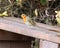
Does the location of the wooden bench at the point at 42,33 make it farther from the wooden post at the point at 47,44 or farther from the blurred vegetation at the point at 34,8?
the blurred vegetation at the point at 34,8

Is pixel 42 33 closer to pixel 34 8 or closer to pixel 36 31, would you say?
pixel 36 31

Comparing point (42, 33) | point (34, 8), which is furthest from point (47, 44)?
point (34, 8)

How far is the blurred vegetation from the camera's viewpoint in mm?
2121

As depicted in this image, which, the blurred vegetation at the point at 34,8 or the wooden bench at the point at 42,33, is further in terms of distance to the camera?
the blurred vegetation at the point at 34,8

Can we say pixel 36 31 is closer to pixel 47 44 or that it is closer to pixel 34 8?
pixel 47 44

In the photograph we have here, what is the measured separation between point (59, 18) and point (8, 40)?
1.34 ft

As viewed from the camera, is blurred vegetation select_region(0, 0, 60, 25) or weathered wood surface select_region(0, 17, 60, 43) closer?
weathered wood surface select_region(0, 17, 60, 43)

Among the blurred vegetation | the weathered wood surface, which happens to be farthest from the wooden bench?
the blurred vegetation

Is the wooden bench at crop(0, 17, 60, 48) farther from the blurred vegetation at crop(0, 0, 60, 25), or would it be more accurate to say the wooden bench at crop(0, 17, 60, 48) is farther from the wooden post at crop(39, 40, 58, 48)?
the blurred vegetation at crop(0, 0, 60, 25)

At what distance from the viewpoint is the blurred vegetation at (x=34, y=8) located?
212 centimetres

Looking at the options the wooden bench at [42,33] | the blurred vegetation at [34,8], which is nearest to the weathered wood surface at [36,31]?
the wooden bench at [42,33]

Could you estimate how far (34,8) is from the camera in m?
2.32

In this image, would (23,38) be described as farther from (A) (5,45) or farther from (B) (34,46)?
(B) (34,46)

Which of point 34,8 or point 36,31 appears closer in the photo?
point 36,31
